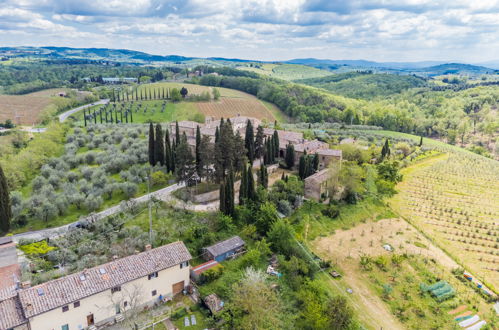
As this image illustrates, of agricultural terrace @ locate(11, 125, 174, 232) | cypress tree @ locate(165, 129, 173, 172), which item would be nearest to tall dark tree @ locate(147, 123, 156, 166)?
agricultural terrace @ locate(11, 125, 174, 232)

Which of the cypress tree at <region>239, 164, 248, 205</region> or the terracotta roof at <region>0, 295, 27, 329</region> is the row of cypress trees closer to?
the cypress tree at <region>239, 164, 248, 205</region>

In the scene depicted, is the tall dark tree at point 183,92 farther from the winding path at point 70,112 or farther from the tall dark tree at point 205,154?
the tall dark tree at point 205,154

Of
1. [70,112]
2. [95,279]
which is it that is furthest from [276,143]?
[70,112]

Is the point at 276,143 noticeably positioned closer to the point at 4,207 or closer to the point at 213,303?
the point at 213,303

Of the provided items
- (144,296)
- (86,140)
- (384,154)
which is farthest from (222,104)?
(144,296)

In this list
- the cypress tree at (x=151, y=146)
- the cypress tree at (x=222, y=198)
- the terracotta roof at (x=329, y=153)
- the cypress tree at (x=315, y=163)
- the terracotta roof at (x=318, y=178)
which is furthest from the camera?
the terracotta roof at (x=329, y=153)

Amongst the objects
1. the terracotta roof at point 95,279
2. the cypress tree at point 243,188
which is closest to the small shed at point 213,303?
the terracotta roof at point 95,279
